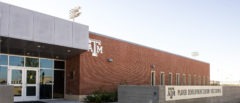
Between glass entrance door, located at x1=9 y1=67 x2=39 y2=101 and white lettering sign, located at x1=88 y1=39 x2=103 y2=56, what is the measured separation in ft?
13.8

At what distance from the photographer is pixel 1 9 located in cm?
1447

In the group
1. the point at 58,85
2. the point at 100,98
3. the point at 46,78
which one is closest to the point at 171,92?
the point at 100,98

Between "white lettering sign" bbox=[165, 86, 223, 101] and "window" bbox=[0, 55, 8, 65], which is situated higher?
"window" bbox=[0, 55, 8, 65]

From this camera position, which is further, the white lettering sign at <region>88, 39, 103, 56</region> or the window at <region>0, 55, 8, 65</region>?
the white lettering sign at <region>88, 39, 103, 56</region>

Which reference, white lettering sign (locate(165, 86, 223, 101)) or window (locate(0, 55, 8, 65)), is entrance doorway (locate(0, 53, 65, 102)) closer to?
window (locate(0, 55, 8, 65))

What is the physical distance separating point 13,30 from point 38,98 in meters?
6.11

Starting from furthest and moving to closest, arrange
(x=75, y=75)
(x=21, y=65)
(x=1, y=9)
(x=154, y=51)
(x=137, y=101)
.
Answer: (x=154, y=51), (x=75, y=75), (x=21, y=65), (x=1, y=9), (x=137, y=101)

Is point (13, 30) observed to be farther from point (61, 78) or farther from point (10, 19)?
point (61, 78)

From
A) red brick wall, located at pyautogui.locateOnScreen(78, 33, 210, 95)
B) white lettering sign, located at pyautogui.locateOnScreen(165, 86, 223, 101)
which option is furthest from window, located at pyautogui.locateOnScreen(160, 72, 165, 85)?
white lettering sign, located at pyautogui.locateOnScreen(165, 86, 223, 101)

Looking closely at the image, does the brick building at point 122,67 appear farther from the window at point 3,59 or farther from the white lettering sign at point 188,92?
the white lettering sign at point 188,92

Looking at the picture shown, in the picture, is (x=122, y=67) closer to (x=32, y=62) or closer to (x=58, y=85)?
(x=58, y=85)

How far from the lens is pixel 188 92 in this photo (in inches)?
526

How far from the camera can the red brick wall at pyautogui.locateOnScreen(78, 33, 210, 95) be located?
21.0 meters

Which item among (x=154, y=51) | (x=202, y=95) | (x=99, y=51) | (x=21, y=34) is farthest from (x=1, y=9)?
(x=154, y=51)
